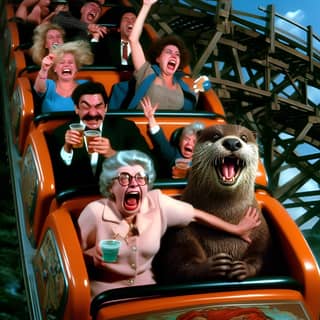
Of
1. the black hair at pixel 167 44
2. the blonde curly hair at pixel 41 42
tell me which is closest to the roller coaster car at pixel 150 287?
the black hair at pixel 167 44

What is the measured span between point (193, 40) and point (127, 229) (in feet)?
14.8

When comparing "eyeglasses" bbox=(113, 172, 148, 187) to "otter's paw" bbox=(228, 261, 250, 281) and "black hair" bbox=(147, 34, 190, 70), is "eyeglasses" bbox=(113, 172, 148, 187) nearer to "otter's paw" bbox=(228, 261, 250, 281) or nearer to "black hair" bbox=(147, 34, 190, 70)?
"otter's paw" bbox=(228, 261, 250, 281)

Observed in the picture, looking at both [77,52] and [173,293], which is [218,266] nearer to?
[173,293]

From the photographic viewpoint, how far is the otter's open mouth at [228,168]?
4.89 ft

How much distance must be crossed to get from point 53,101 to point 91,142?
60cm

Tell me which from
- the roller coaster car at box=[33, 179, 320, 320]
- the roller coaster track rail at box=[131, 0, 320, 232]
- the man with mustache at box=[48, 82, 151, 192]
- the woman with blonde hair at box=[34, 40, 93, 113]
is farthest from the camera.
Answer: the roller coaster track rail at box=[131, 0, 320, 232]

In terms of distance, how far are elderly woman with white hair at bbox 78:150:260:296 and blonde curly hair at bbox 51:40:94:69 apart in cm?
95

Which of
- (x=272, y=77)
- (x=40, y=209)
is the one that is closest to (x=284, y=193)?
(x=272, y=77)

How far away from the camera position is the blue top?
2.37 m

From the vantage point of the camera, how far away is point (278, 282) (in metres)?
1.53

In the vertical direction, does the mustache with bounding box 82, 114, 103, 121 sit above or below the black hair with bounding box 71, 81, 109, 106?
below

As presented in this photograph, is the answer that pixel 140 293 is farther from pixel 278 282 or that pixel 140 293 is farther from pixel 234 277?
pixel 278 282

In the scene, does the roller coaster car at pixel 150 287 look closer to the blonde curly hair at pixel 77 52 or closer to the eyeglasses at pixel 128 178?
the eyeglasses at pixel 128 178

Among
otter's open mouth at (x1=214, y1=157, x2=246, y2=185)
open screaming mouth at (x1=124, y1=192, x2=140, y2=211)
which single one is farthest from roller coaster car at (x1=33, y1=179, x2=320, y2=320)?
otter's open mouth at (x1=214, y1=157, x2=246, y2=185)
